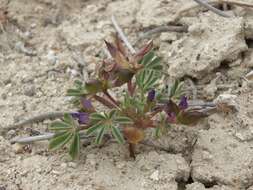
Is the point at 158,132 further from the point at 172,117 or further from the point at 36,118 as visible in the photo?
the point at 36,118

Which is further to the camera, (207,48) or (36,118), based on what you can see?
(207,48)

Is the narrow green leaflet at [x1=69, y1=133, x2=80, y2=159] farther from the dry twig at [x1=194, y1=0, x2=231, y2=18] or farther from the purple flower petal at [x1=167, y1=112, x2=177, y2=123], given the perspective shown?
the dry twig at [x1=194, y1=0, x2=231, y2=18]

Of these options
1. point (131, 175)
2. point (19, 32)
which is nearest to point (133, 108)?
point (131, 175)

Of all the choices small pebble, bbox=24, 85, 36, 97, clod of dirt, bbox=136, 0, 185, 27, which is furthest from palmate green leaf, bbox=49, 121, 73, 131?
clod of dirt, bbox=136, 0, 185, 27

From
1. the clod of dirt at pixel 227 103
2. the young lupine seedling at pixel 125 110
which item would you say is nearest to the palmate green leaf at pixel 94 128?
the young lupine seedling at pixel 125 110

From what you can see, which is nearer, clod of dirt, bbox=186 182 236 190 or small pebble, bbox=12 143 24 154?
clod of dirt, bbox=186 182 236 190

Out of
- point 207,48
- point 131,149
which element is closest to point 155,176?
point 131,149

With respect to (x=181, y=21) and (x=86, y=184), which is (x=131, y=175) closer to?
(x=86, y=184)
